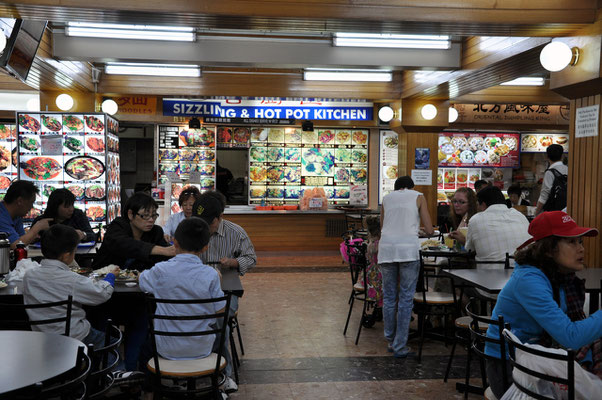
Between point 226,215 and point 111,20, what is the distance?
687cm

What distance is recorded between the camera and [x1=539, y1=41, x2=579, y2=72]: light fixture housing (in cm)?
560

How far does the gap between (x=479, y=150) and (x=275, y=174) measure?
5.01 meters

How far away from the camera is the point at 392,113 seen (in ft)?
35.0

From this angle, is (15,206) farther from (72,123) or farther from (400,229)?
(400,229)

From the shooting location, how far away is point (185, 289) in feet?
11.5

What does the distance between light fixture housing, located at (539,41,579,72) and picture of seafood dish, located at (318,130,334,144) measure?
7.96 metres

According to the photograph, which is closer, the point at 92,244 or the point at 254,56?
the point at 92,244

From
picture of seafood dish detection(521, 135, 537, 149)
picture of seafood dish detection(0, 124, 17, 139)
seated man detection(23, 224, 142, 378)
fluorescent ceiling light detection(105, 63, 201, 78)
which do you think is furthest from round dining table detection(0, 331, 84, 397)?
picture of seafood dish detection(521, 135, 537, 149)

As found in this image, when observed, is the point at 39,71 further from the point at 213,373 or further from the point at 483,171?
the point at 483,171

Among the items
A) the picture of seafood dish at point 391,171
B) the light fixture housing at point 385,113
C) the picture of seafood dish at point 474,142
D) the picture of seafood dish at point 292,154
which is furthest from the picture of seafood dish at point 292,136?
the picture of seafood dish at point 474,142

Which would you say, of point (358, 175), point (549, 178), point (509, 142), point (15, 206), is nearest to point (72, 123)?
point (15, 206)

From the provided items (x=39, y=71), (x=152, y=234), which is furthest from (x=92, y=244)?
(x=39, y=71)

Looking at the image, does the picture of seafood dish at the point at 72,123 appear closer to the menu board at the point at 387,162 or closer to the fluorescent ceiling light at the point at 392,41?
the fluorescent ceiling light at the point at 392,41

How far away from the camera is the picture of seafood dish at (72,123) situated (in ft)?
26.4
